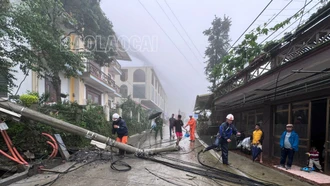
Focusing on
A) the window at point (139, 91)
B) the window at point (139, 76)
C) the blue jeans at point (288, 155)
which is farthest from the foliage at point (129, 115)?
the window at point (139, 76)

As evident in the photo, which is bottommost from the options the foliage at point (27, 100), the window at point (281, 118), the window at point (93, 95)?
the window at point (281, 118)

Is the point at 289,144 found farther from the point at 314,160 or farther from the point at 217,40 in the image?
the point at 217,40

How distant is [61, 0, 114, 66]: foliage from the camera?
14.9 metres


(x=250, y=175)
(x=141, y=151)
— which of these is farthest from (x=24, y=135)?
(x=250, y=175)

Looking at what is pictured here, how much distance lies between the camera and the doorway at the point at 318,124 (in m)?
7.66

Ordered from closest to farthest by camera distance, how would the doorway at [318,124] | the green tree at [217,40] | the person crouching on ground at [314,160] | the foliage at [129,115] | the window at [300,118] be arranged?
the person crouching on ground at [314,160], the doorway at [318,124], the window at [300,118], the foliage at [129,115], the green tree at [217,40]

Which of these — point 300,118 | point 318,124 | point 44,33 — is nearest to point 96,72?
point 44,33

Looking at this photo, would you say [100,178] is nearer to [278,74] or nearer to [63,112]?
[63,112]

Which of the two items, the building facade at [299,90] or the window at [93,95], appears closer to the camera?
the building facade at [299,90]

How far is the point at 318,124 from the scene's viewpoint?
7.76 m

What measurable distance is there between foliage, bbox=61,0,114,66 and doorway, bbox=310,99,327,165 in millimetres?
11435

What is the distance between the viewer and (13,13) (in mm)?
8055

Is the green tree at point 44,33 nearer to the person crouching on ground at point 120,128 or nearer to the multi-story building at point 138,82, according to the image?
the person crouching on ground at point 120,128

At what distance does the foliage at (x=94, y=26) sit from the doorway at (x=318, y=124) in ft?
37.5
